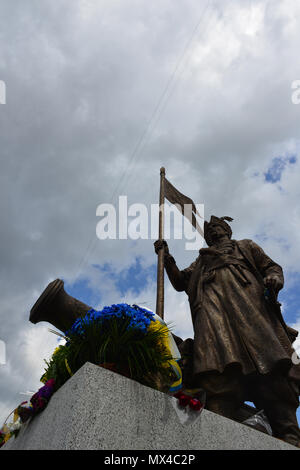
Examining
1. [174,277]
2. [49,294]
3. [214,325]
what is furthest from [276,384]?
[49,294]

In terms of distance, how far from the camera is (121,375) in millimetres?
2959

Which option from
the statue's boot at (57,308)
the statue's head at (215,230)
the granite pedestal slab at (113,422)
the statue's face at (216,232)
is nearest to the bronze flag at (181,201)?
the statue's head at (215,230)

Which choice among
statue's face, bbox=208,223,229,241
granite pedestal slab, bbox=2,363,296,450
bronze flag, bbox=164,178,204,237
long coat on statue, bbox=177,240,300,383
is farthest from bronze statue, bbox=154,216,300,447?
bronze flag, bbox=164,178,204,237

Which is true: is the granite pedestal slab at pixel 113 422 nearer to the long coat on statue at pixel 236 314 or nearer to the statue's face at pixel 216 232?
the long coat on statue at pixel 236 314

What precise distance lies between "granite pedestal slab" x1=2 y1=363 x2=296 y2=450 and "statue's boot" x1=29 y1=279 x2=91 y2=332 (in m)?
1.26

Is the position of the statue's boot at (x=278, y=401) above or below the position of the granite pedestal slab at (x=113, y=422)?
above

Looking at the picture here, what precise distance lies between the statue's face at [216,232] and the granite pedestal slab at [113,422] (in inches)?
146

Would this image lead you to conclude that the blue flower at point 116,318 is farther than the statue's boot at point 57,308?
No

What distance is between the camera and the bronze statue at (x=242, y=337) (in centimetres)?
454

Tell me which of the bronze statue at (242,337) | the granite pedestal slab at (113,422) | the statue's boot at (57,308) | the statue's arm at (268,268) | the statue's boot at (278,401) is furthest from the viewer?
the statue's arm at (268,268)

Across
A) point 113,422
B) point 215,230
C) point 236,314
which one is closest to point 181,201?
point 215,230

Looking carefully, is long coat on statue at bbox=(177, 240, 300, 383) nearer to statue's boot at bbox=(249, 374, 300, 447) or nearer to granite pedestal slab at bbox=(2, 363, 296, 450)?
statue's boot at bbox=(249, 374, 300, 447)

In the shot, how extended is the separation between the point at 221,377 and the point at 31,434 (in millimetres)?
2359

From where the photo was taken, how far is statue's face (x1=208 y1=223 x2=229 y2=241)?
6652 millimetres
